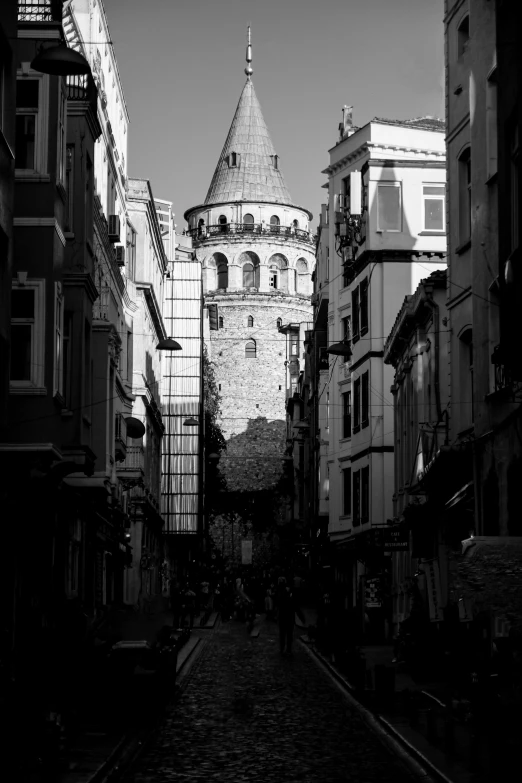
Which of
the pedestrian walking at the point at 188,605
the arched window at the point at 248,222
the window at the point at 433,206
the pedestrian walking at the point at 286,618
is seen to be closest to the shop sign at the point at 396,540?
the pedestrian walking at the point at 286,618

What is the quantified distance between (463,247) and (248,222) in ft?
313

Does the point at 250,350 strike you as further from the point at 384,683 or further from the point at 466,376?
the point at 384,683

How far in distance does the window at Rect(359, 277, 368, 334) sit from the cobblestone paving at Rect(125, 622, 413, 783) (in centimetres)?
2050

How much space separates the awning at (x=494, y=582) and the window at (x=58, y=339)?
8545 mm

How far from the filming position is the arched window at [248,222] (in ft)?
397

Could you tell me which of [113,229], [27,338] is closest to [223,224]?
[113,229]

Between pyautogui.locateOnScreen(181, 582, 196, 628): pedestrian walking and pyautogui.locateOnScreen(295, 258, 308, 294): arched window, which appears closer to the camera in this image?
pyautogui.locateOnScreen(181, 582, 196, 628): pedestrian walking

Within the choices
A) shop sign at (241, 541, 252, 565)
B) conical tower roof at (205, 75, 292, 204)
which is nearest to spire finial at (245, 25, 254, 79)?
conical tower roof at (205, 75, 292, 204)

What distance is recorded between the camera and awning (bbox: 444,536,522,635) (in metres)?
15.5

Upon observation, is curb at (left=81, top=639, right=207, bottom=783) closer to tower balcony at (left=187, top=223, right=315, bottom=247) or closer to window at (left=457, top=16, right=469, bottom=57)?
window at (left=457, top=16, right=469, bottom=57)

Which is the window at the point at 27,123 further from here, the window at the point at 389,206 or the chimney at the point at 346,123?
the chimney at the point at 346,123

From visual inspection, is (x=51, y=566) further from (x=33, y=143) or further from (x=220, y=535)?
(x=220, y=535)

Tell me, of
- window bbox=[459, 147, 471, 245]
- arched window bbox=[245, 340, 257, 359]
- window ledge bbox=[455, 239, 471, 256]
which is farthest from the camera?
arched window bbox=[245, 340, 257, 359]

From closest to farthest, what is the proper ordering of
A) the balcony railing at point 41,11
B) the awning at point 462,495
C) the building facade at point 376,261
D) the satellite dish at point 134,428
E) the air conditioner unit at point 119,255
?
the balcony railing at point 41,11, the awning at point 462,495, the satellite dish at point 134,428, the air conditioner unit at point 119,255, the building facade at point 376,261
